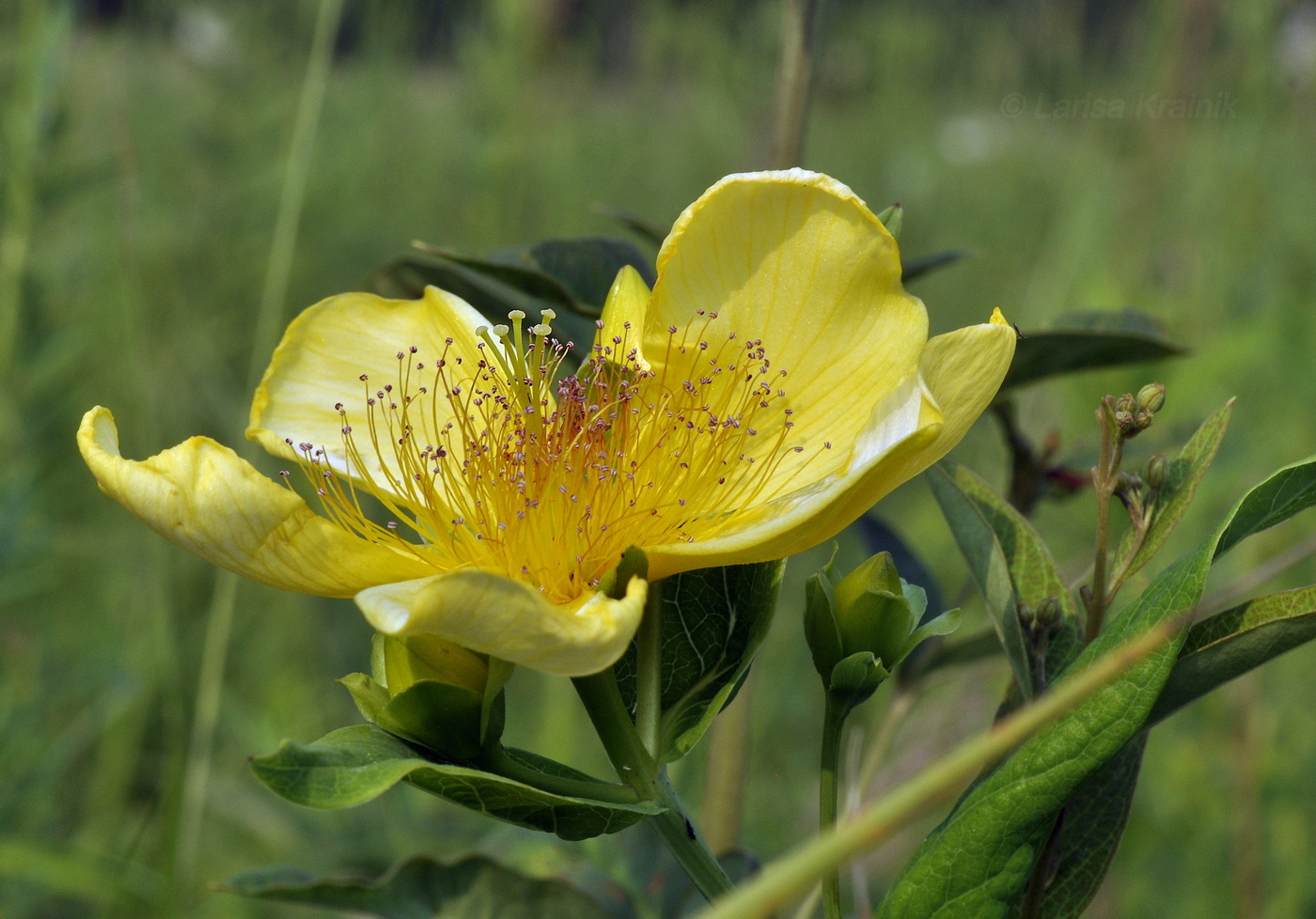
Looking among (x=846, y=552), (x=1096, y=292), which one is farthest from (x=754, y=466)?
(x=846, y=552)

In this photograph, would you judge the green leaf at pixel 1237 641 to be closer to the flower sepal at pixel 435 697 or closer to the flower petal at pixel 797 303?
the flower petal at pixel 797 303

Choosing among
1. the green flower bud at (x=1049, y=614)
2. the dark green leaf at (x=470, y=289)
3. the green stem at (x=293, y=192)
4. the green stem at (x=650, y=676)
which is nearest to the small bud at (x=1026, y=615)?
the green flower bud at (x=1049, y=614)

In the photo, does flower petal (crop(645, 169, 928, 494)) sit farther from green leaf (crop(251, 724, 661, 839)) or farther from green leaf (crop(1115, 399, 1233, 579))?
green leaf (crop(251, 724, 661, 839))

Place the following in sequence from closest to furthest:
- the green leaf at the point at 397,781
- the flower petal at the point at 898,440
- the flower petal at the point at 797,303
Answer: the green leaf at the point at 397,781
the flower petal at the point at 898,440
the flower petal at the point at 797,303

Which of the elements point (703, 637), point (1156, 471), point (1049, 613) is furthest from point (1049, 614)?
point (703, 637)

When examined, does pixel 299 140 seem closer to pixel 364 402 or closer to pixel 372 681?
pixel 364 402
